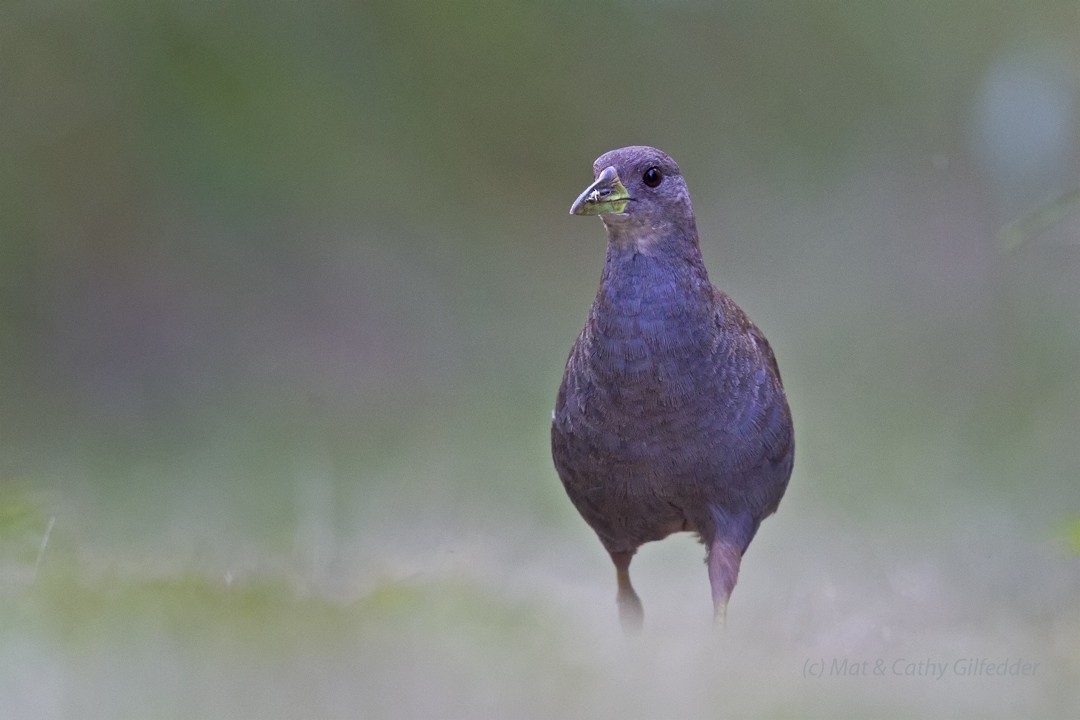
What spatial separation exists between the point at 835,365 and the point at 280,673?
4926 mm

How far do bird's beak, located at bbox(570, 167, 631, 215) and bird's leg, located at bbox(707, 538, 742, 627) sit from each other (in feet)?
2.81

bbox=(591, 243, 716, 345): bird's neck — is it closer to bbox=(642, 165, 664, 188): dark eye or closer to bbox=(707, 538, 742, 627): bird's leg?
bbox=(642, 165, 664, 188): dark eye

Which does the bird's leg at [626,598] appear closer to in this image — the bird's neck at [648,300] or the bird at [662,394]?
the bird at [662,394]

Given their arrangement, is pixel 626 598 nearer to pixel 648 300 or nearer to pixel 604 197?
pixel 648 300

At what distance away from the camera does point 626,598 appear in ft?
12.5

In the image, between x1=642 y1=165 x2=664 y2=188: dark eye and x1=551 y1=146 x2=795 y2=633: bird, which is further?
x1=642 y1=165 x2=664 y2=188: dark eye

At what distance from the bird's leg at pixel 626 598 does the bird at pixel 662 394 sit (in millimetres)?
19

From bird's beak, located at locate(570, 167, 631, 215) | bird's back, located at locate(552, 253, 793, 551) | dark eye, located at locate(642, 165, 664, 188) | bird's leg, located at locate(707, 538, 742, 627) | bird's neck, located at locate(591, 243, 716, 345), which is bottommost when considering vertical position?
bird's leg, located at locate(707, 538, 742, 627)

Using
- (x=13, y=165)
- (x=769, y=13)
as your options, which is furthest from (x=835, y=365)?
(x=13, y=165)

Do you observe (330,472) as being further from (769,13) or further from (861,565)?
(769,13)

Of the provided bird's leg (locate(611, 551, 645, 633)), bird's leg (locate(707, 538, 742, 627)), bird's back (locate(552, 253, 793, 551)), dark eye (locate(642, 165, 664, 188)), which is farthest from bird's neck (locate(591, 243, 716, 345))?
bird's leg (locate(611, 551, 645, 633))

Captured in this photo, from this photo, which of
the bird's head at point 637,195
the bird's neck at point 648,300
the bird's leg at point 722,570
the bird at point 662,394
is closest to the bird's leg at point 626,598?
the bird at point 662,394

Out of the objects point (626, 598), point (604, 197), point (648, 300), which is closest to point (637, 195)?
point (604, 197)

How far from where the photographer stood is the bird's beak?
3.45 m
